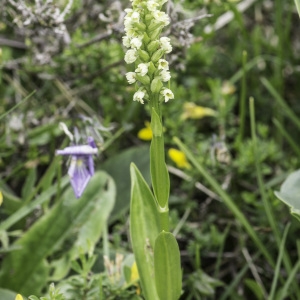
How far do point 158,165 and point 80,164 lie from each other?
411 millimetres

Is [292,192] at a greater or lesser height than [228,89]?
greater

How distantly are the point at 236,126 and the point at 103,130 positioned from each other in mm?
799

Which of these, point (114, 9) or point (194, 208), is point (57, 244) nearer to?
point (194, 208)

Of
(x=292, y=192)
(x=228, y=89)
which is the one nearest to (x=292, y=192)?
(x=292, y=192)

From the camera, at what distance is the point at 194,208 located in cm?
185

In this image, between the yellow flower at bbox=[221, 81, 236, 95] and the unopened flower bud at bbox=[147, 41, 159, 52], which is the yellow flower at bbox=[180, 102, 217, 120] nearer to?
the yellow flower at bbox=[221, 81, 236, 95]

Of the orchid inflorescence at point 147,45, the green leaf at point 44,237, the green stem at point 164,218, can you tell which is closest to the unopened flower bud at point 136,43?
the orchid inflorescence at point 147,45

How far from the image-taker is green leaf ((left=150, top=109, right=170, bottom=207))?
1059 millimetres

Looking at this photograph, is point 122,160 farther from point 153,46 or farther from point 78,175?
point 153,46

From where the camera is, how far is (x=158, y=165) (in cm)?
109

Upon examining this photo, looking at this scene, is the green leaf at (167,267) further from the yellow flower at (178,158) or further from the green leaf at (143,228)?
the yellow flower at (178,158)

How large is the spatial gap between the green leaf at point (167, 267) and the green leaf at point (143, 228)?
0.19 ft

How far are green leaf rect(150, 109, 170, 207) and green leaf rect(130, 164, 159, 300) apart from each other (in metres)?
0.14

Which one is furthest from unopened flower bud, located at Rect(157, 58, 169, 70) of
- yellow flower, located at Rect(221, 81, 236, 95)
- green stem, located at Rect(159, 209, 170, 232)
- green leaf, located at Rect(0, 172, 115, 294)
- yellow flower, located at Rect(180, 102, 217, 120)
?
yellow flower, located at Rect(221, 81, 236, 95)
